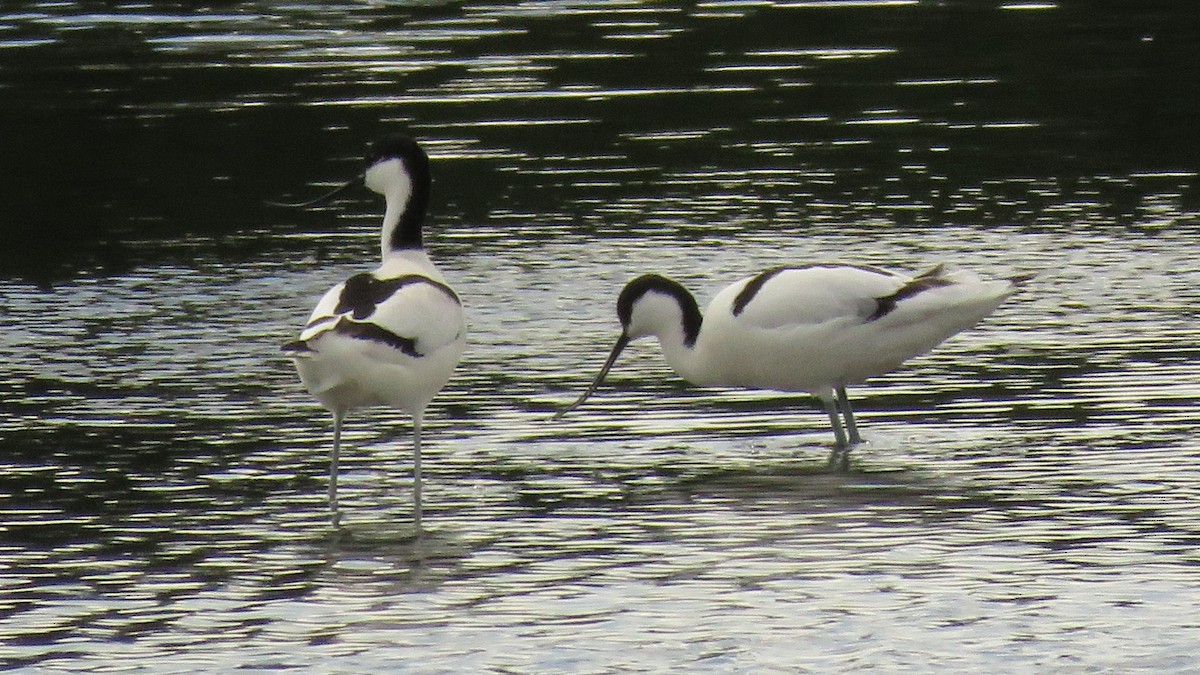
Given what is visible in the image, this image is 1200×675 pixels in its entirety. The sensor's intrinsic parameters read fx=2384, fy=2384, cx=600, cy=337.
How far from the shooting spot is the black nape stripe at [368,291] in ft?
31.9

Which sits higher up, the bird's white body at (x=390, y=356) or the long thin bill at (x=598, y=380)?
the bird's white body at (x=390, y=356)

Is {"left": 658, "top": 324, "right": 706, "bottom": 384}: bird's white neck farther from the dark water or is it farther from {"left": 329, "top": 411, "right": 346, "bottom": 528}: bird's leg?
{"left": 329, "top": 411, "right": 346, "bottom": 528}: bird's leg

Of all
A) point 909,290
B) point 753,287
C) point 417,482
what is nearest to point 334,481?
point 417,482

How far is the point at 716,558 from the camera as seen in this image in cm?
886

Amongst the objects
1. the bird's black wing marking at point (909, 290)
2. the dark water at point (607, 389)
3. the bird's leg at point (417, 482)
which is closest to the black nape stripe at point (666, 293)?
the dark water at point (607, 389)

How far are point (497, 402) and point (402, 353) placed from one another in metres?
1.99

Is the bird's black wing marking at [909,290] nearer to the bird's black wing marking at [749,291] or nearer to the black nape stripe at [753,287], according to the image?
the black nape stripe at [753,287]

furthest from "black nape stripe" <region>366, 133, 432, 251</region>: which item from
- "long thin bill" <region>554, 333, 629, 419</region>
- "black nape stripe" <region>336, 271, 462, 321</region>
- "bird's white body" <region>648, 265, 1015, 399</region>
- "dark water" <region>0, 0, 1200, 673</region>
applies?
"bird's white body" <region>648, 265, 1015, 399</region>

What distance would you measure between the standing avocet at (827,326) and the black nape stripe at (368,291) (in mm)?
1281

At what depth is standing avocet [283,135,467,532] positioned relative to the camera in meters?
9.52

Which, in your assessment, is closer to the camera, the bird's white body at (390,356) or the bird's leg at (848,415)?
the bird's white body at (390,356)

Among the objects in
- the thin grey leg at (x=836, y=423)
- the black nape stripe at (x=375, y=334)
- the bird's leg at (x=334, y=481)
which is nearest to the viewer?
the black nape stripe at (x=375, y=334)

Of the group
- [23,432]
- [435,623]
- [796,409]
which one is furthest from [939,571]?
[23,432]

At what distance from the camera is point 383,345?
9.62 meters
